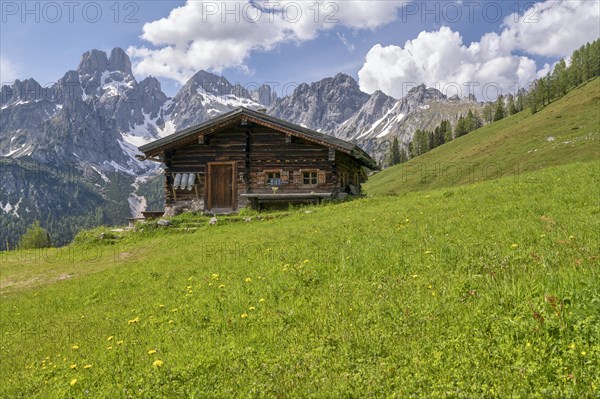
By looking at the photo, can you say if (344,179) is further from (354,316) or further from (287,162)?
(354,316)

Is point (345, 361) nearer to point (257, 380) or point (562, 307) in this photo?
point (257, 380)

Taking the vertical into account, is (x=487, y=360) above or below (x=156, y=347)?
above

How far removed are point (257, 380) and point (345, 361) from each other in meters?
1.08

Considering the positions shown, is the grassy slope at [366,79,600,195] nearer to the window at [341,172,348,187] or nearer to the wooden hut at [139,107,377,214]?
the window at [341,172,348,187]

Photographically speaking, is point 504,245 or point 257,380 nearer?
point 257,380

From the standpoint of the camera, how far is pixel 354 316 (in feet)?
19.5

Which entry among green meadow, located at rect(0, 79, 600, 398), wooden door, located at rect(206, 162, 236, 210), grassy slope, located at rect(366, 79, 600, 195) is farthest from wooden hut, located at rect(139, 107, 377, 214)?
grassy slope, located at rect(366, 79, 600, 195)

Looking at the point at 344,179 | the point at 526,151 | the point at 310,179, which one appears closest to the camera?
the point at 310,179

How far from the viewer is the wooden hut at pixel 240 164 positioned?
2831cm

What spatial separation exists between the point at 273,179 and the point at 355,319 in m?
23.5

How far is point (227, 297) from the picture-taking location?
309 inches

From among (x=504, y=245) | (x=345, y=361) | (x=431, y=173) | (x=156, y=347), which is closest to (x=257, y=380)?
(x=345, y=361)

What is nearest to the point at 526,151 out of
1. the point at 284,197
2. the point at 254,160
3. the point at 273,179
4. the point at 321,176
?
the point at 321,176

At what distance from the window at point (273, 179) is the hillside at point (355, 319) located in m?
16.3
